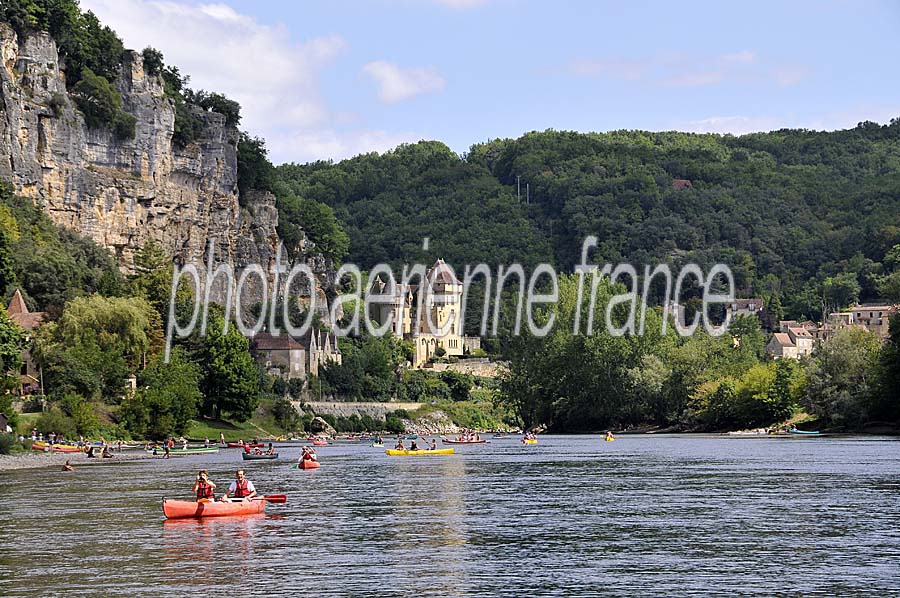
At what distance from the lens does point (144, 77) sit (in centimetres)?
14825

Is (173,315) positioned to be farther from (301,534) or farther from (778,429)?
(301,534)

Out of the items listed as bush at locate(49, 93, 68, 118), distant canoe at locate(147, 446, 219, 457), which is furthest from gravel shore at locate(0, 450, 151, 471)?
bush at locate(49, 93, 68, 118)

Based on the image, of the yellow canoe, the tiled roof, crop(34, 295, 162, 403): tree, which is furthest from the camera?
the tiled roof

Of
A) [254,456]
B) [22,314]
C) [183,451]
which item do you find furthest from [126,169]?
[254,456]

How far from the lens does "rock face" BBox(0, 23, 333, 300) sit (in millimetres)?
127812

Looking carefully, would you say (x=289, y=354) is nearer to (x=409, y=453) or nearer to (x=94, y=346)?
(x=94, y=346)

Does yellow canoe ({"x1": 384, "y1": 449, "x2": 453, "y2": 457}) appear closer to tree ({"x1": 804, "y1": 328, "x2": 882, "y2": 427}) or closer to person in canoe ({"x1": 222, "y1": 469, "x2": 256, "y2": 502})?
tree ({"x1": 804, "y1": 328, "x2": 882, "y2": 427})

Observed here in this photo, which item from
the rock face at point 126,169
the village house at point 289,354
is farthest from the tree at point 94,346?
the village house at point 289,354

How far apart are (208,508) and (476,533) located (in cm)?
989

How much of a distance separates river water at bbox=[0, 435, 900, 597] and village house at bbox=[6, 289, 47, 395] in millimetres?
32619

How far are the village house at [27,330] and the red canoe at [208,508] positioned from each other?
170 ft

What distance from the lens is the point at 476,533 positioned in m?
41.3

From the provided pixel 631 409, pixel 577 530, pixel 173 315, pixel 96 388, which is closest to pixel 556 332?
pixel 631 409

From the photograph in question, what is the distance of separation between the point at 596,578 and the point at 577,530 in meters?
9.33
